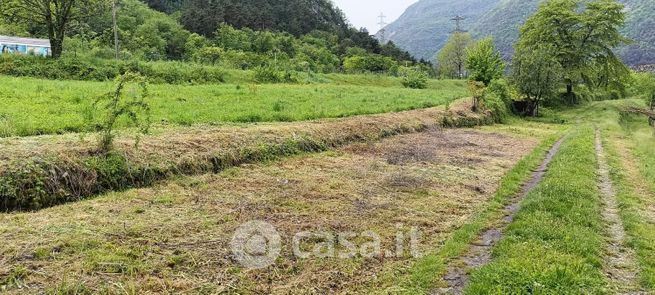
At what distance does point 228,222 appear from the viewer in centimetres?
700

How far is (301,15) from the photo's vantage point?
11006cm

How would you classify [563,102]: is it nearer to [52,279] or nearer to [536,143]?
[536,143]

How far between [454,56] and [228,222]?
9452 cm

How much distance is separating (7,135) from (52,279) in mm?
6146

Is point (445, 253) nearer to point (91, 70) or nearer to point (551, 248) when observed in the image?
point (551, 248)

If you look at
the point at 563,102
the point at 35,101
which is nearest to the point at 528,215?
the point at 35,101

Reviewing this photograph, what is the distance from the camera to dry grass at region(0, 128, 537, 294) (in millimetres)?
5020

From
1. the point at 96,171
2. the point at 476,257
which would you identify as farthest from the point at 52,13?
the point at 476,257

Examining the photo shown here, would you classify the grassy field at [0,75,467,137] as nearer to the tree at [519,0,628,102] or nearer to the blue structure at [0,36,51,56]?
the blue structure at [0,36,51,56]

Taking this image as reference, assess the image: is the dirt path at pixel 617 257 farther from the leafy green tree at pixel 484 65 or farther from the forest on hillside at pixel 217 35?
the leafy green tree at pixel 484 65

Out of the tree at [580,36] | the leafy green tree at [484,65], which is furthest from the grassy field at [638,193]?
the leafy green tree at [484,65]

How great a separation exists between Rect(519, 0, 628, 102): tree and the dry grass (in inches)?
1714

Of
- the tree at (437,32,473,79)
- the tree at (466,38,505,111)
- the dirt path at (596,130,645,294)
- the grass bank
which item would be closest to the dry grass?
the grass bank

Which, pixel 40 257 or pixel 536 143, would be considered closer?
pixel 40 257
